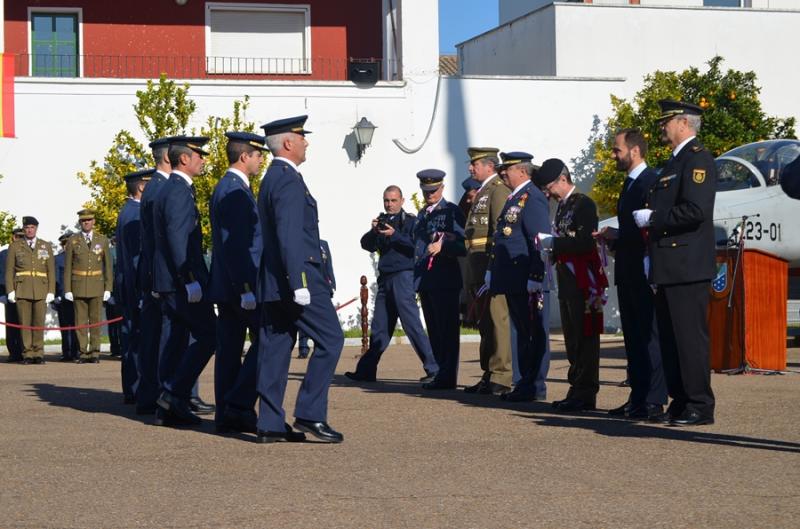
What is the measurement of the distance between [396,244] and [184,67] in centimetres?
1526

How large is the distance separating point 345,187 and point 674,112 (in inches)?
629

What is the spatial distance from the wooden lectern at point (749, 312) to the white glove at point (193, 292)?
20.1 feet

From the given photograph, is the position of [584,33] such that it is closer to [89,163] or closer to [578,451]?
[89,163]

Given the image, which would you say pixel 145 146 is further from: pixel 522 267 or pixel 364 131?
pixel 522 267

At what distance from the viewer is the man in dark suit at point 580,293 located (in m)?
10.4

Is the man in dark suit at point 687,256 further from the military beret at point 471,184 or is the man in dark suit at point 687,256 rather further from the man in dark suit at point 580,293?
the military beret at point 471,184

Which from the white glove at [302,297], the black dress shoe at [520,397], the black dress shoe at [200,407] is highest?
the white glove at [302,297]

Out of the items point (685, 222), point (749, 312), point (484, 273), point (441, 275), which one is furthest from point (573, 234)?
point (749, 312)

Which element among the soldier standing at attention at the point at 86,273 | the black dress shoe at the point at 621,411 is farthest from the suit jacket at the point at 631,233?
the soldier standing at attention at the point at 86,273

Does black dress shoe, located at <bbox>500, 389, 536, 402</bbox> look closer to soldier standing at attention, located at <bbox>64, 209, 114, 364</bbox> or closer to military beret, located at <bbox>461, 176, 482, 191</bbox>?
military beret, located at <bbox>461, 176, 482, 191</bbox>

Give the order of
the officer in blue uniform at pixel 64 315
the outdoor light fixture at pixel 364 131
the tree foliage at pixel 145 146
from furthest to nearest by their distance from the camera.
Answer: the outdoor light fixture at pixel 364 131 < the tree foliage at pixel 145 146 < the officer in blue uniform at pixel 64 315

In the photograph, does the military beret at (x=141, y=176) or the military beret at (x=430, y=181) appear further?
the military beret at (x=430, y=181)

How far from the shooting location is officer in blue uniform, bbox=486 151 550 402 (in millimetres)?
11258

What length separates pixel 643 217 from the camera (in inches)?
362
